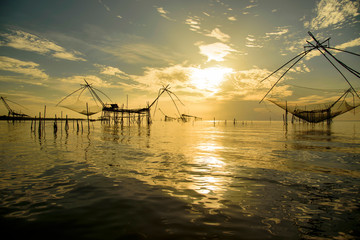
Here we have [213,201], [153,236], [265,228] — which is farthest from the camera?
[213,201]

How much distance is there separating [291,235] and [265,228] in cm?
35

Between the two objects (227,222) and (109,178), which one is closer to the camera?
(227,222)

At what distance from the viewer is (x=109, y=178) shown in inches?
217

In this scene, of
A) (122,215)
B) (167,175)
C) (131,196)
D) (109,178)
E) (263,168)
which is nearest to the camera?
(122,215)

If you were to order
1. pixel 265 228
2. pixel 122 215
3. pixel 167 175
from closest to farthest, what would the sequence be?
pixel 265 228
pixel 122 215
pixel 167 175

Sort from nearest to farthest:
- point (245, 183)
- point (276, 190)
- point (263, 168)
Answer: point (276, 190) → point (245, 183) → point (263, 168)

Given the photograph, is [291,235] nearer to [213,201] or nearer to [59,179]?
[213,201]

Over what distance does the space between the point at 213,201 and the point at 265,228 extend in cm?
120

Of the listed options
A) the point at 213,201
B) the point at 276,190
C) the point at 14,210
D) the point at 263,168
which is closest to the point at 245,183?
the point at 276,190

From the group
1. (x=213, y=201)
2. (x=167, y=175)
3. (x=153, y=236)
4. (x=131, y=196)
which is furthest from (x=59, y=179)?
(x=213, y=201)

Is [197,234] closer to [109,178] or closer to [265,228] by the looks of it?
[265,228]

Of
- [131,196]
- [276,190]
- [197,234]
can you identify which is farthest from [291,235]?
[131,196]

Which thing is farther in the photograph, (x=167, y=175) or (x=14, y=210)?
(x=167, y=175)

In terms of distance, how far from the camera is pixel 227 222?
3.10 metres
